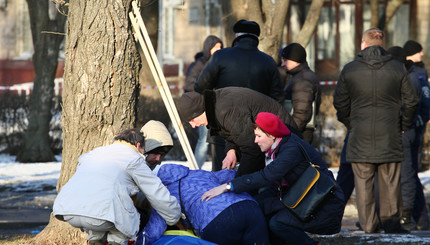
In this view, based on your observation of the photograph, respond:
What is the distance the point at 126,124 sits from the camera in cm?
672

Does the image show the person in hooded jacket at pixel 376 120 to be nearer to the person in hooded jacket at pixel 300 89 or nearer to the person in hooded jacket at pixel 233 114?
the person in hooded jacket at pixel 300 89

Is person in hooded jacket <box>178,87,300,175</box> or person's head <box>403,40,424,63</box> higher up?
person's head <box>403,40,424,63</box>

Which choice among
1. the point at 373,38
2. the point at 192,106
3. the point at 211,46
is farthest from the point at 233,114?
the point at 211,46

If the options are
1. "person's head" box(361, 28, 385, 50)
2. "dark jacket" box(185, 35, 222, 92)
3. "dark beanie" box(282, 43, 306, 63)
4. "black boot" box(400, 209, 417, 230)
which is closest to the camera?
"person's head" box(361, 28, 385, 50)

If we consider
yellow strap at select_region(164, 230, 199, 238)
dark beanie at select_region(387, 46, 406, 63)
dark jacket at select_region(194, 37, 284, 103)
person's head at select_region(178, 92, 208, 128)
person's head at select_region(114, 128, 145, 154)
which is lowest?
yellow strap at select_region(164, 230, 199, 238)

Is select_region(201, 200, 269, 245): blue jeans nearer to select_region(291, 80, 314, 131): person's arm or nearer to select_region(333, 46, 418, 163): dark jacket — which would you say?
select_region(333, 46, 418, 163): dark jacket

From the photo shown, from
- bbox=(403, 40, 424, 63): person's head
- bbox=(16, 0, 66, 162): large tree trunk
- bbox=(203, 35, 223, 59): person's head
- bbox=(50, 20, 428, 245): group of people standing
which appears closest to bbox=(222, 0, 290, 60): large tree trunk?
bbox=(203, 35, 223, 59): person's head

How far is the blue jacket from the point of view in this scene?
5.56 m

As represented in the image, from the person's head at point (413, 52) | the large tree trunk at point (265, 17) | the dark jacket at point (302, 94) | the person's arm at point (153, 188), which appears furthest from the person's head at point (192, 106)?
the large tree trunk at point (265, 17)

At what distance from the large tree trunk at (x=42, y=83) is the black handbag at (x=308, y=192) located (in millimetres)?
8842

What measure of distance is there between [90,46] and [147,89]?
969 centimetres

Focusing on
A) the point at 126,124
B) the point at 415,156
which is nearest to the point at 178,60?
the point at 415,156

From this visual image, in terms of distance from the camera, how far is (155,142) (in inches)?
254

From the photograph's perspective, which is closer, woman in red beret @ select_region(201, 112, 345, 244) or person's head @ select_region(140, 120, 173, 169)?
woman in red beret @ select_region(201, 112, 345, 244)
